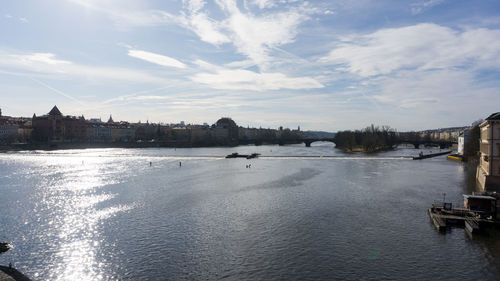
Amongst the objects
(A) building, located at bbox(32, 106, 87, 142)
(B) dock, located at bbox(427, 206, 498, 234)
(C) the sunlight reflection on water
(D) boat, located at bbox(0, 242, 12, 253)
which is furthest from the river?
(A) building, located at bbox(32, 106, 87, 142)

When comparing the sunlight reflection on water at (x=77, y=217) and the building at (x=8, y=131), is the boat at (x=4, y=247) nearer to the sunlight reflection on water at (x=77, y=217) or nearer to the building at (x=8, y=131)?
the sunlight reflection on water at (x=77, y=217)

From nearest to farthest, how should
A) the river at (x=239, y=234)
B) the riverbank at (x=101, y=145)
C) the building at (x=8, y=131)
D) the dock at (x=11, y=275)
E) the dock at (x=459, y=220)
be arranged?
1. the dock at (x=11, y=275)
2. the river at (x=239, y=234)
3. the dock at (x=459, y=220)
4. the riverbank at (x=101, y=145)
5. the building at (x=8, y=131)

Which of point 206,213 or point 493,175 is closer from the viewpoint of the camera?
point 206,213

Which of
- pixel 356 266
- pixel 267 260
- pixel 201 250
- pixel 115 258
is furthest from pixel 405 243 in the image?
pixel 115 258

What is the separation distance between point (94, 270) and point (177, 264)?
14.7 feet

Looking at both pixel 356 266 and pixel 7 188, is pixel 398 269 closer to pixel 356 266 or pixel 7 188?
pixel 356 266

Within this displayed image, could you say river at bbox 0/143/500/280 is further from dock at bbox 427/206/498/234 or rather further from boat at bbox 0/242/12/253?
dock at bbox 427/206/498/234

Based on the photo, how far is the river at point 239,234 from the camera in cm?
1969

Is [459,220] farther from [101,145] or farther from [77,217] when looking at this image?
[101,145]

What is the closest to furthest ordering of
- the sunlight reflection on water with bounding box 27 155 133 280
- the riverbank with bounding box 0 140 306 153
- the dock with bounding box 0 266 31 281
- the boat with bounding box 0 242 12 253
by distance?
the dock with bounding box 0 266 31 281 → the sunlight reflection on water with bounding box 27 155 133 280 → the boat with bounding box 0 242 12 253 → the riverbank with bounding box 0 140 306 153

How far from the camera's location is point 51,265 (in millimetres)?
20516

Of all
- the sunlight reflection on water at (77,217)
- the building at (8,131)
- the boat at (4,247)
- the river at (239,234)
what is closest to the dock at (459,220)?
the river at (239,234)

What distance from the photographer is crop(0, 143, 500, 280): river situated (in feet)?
64.6

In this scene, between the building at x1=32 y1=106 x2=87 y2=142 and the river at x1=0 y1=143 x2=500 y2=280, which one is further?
the building at x1=32 y1=106 x2=87 y2=142
